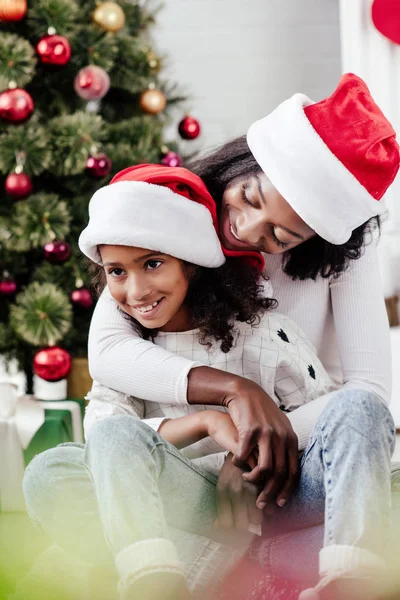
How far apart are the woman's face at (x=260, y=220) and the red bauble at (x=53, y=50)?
111 cm

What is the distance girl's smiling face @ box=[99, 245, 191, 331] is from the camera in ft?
3.57

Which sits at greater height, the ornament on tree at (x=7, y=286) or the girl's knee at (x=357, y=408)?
the girl's knee at (x=357, y=408)

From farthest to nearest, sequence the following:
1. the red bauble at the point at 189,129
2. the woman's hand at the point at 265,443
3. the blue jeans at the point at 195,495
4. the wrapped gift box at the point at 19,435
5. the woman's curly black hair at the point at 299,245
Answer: the red bauble at the point at 189,129
the wrapped gift box at the point at 19,435
the woman's curly black hair at the point at 299,245
the woman's hand at the point at 265,443
the blue jeans at the point at 195,495

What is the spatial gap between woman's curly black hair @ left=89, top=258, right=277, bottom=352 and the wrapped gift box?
904 mm

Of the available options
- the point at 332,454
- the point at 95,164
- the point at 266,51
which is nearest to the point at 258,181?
the point at 332,454

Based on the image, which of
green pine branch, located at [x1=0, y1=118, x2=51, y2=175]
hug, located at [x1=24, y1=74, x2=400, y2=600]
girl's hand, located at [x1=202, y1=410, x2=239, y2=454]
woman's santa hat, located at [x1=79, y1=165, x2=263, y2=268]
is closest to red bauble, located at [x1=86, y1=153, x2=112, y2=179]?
green pine branch, located at [x1=0, y1=118, x2=51, y2=175]

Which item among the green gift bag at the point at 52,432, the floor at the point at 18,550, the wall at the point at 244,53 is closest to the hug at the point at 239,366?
the floor at the point at 18,550

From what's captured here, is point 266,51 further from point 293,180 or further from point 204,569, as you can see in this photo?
point 204,569

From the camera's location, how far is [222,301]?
3.83ft

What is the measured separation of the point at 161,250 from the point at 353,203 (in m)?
0.29

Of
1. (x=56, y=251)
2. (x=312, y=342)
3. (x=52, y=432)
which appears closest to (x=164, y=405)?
(x=312, y=342)

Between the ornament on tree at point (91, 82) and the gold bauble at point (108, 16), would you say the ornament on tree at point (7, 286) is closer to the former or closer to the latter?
the ornament on tree at point (91, 82)

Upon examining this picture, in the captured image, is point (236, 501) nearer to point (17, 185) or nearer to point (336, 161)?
point (336, 161)

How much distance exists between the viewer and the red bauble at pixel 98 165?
82.7 inches
